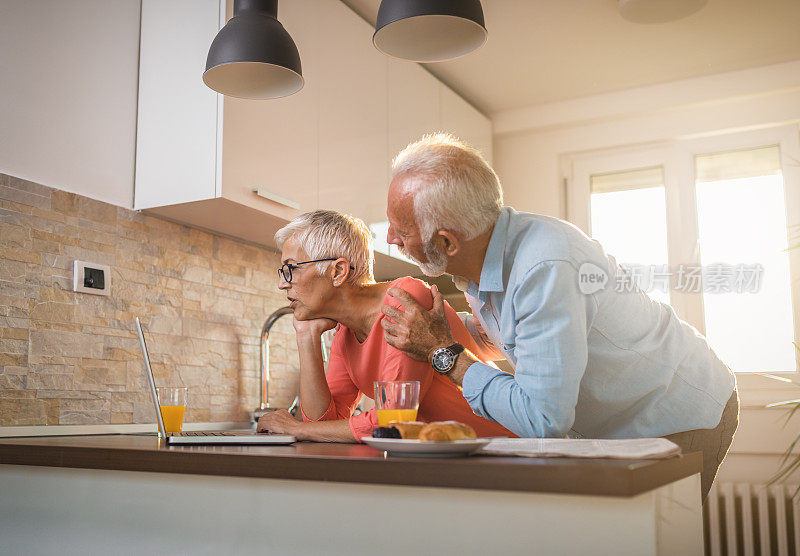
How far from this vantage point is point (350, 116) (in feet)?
9.39

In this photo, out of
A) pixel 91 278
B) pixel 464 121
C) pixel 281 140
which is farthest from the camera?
pixel 464 121

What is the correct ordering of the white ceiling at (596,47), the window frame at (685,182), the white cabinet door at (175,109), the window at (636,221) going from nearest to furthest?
the white cabinet door at (175,109) < the white ceiling at (596,47) < the window frame at (685,182) < the window at (636,221)

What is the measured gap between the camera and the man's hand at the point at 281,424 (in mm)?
1627

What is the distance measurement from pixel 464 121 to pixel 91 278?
2.25m

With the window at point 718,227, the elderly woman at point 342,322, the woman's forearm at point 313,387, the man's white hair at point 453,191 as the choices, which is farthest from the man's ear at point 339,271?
the window at point 718,227

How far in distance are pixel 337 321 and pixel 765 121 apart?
2.82 meters

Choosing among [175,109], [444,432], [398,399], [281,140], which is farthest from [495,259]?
[175,109]

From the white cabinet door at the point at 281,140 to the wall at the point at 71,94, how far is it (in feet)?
1.27

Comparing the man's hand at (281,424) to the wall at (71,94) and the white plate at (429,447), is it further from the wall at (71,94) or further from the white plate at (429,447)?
the wall at (71,94)

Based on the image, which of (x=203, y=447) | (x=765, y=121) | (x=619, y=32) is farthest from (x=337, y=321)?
(x=765, y=121)

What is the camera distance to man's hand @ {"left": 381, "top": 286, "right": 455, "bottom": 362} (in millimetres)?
1482

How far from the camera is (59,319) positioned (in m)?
2.06

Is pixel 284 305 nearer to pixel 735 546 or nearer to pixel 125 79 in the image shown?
pixel 125 79

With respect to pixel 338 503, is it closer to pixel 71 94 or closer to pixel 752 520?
pixel 71 94
